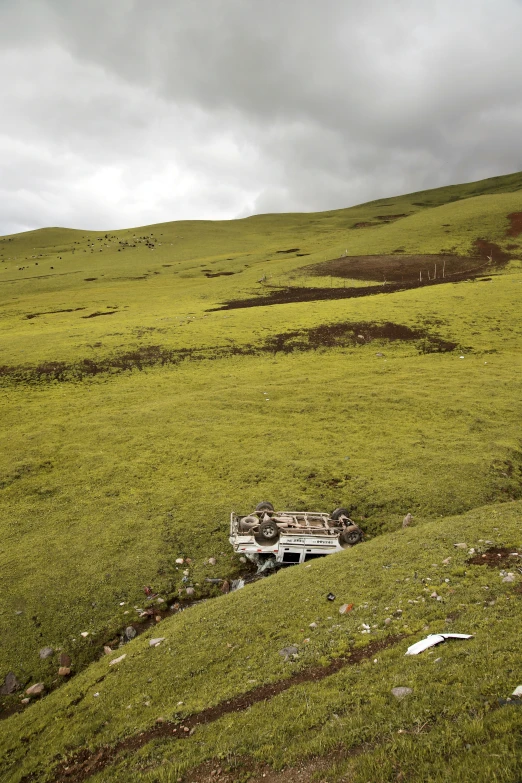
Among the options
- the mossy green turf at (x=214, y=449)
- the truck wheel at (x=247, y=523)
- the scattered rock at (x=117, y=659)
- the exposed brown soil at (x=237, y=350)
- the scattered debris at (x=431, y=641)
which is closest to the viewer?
the scattered debris at (x=431, y=641)

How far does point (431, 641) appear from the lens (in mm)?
10695

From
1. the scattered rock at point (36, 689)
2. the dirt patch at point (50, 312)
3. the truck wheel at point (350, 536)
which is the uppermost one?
the dirt patch at point (50, 312)

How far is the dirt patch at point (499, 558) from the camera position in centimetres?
1455

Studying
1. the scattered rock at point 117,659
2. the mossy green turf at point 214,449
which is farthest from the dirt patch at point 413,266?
the scattered rock at point 117,659

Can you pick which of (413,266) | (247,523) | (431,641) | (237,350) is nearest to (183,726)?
(431,641)

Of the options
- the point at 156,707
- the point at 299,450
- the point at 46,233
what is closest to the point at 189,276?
the point at 299,450

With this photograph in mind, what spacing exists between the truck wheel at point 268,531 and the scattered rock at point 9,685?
10500mm

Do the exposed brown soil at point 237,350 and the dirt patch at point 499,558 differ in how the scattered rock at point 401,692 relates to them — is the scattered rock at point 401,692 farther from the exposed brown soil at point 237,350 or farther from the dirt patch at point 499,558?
the exposed brown soil at point 237,350

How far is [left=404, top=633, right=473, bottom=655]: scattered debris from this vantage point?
10547 mm

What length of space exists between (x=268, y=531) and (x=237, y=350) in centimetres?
3400

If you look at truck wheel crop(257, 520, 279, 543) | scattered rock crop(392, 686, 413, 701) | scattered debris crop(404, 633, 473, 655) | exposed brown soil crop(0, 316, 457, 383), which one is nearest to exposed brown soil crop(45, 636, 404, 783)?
scattered debris crop(404, 633, 473, 655)

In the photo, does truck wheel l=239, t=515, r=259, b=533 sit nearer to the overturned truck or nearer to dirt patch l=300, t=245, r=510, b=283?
the overturned truck

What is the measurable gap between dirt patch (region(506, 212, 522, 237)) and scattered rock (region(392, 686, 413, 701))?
125m

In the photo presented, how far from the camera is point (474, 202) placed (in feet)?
488
